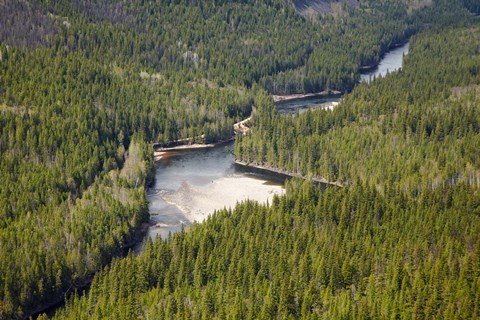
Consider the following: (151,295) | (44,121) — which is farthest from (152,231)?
(44,121)

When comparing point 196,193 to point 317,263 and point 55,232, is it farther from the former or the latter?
point 317,263

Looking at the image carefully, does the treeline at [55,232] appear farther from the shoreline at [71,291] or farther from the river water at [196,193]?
the river water at [196,193]

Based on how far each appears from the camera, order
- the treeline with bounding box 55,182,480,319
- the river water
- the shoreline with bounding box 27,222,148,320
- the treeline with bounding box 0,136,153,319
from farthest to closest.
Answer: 1. the river water
2. the treeline with bounding box 0,136,153,319
3. the shoreline with bounding box 27,222,148,320
4. the treeline with bounding box 55,182,480,319

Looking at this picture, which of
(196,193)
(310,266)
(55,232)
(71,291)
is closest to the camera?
(310,266)

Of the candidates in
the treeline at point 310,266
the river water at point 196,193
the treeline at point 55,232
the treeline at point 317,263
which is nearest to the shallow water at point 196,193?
the river water at point 196,193

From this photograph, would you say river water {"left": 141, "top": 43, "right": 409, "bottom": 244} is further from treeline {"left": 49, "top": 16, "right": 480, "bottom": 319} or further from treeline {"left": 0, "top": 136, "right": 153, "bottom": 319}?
treeline {"left": 49, "top": 16, "right": 480, "bottom": 319}

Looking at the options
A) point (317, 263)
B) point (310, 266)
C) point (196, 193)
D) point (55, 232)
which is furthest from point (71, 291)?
point (196, 193)

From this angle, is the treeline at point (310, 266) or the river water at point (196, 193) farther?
the river water at point (196, 193)

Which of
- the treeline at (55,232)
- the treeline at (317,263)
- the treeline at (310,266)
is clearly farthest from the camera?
Answer: the treeline at (55,232)

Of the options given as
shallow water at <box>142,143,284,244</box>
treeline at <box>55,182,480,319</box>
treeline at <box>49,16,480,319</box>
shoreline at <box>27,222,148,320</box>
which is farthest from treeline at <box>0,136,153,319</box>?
treeline at <box>55,182,480,319</box>

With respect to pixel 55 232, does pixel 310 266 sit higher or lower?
lower

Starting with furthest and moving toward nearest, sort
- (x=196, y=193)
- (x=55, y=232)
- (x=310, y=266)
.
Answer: (x=196, y=193), (x=55, y=232), (x=310, y=266)

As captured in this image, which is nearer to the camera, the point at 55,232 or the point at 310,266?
the point at 310,266

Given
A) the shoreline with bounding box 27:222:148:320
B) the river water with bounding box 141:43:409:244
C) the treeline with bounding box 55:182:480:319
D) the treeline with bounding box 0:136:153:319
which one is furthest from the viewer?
Result: the river water with bounding box 141:43:409:244
